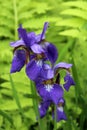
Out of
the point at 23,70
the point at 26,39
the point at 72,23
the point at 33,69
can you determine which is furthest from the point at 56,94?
the point at 72,23

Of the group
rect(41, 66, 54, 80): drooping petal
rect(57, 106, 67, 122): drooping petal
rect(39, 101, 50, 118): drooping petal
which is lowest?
rect(57, 106, 67, 122): drooping petal

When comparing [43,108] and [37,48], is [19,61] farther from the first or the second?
[43,108]

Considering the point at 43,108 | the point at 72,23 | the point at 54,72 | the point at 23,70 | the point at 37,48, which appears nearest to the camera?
the point at 37,48

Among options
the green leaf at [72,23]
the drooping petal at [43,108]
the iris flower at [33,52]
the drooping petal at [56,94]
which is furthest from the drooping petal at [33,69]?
the green leaf at [72,23]

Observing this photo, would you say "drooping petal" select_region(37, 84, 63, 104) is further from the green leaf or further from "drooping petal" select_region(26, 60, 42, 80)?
the green leaf

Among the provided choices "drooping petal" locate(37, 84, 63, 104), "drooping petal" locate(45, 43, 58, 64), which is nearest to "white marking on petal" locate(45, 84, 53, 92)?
"drooping petal" locate(37, 84, 63, 104)

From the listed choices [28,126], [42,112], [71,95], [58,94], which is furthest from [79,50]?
[58,94]

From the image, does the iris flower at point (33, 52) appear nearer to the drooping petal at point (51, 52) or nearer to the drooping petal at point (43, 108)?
the drooping petal at point (51, 52)
